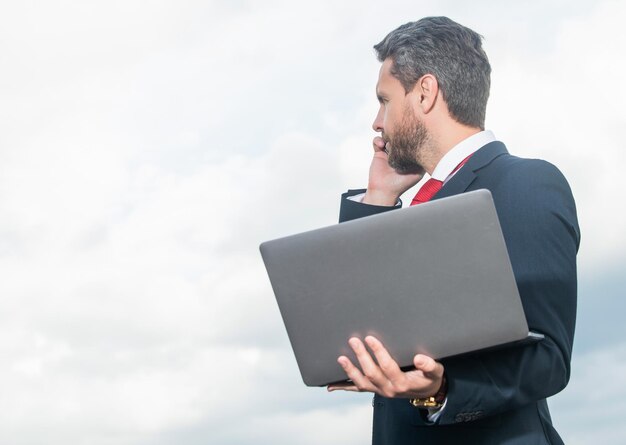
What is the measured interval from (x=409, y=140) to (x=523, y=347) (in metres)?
1.16

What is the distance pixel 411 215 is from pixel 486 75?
1.50 m

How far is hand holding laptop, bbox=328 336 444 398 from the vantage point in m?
2.86

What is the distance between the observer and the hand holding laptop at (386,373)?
286cm

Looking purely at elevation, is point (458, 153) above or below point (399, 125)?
below

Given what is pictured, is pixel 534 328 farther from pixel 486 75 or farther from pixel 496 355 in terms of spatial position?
pixel 486 75

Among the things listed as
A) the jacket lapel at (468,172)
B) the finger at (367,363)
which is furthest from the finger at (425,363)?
the jacket lapel at (468,172)

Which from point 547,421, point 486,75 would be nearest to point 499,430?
point 547,421

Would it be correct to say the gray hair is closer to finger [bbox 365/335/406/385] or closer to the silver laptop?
the silver laptop

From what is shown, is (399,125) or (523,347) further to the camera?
(399,125)

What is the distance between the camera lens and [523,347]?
10.2 feet

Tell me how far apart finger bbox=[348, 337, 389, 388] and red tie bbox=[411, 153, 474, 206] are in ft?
3.55

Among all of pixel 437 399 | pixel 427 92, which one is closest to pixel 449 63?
pixel 427 92

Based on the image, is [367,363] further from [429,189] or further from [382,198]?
[382,198]

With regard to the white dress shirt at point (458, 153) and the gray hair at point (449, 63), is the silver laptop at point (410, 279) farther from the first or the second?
the gray hair at point (449, 63)
